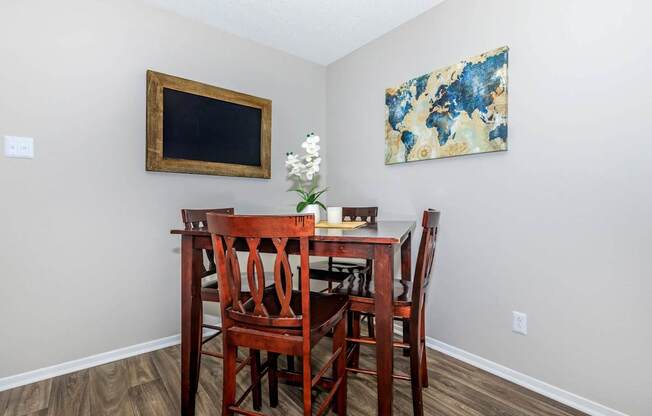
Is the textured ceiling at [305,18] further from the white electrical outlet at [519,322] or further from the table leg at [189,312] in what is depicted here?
the white electrical outlet at [519,322]

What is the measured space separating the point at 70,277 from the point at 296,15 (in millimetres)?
2292

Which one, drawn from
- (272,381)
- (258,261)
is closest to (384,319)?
(258,261)

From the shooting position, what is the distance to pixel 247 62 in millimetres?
2682

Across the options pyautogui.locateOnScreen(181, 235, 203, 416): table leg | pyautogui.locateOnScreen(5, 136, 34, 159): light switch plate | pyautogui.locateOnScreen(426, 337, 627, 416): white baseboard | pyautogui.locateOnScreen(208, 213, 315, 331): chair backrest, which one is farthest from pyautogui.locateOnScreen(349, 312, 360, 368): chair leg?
pyautogui.locateOnScreen(5, 136, 34, 159): light switch plate

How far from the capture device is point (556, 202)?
1.65 meters

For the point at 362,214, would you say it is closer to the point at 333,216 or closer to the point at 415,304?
the point at 333,216

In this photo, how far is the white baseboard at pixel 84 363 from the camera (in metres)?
1.76

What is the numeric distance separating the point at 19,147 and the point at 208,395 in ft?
5.60

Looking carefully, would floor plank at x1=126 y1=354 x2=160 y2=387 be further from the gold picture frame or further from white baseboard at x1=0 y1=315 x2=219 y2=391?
the gold picture frame

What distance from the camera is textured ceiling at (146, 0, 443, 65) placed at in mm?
2209

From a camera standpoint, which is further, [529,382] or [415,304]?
[529,382]

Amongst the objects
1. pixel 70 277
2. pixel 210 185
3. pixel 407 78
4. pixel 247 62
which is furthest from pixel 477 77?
pixel 70 277

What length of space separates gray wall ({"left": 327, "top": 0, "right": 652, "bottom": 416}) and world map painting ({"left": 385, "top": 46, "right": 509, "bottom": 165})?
7 centimetres

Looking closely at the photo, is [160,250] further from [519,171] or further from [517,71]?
[517,71]
